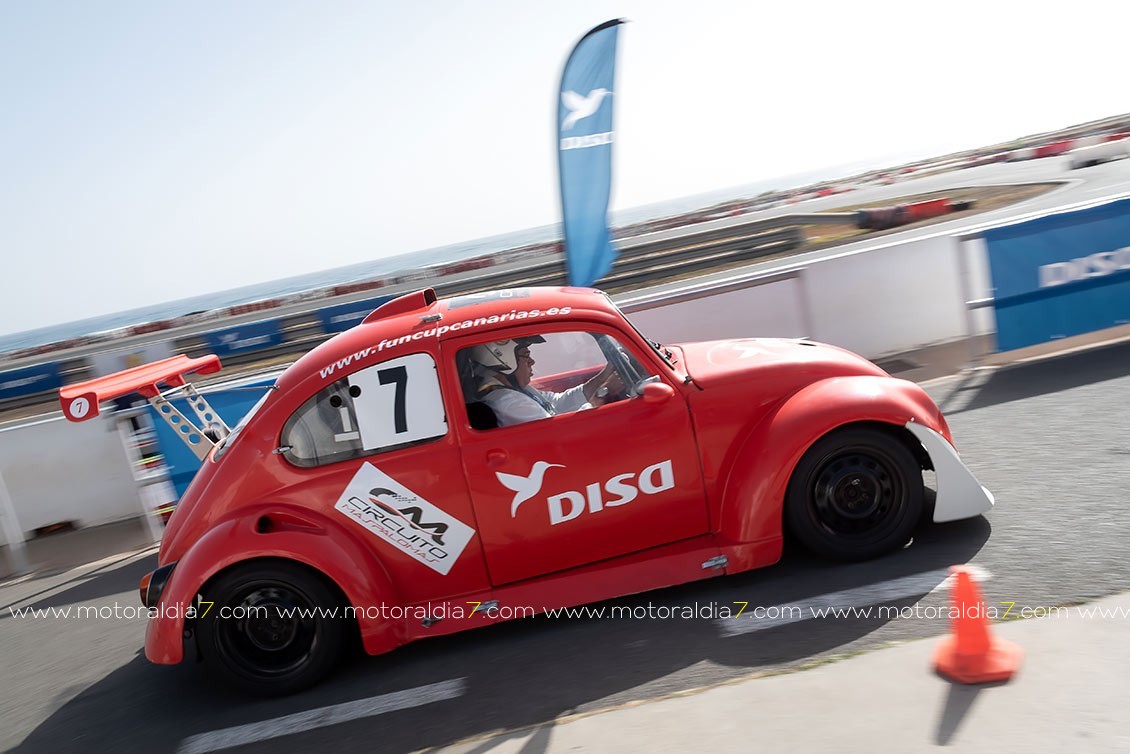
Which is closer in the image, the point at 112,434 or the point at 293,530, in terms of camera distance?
the point at 293,530

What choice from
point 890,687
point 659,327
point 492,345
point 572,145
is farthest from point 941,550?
point 572,145

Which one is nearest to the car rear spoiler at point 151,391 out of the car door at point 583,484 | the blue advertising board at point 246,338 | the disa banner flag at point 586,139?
the car door at point 583,484

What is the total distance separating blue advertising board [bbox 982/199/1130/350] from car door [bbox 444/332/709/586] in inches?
206

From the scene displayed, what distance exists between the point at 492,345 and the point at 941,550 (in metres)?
2.50

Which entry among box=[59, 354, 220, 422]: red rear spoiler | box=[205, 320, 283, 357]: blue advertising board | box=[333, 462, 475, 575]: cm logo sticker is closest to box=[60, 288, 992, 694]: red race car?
box=[333, 462, 475, 575]: cm logo sticker

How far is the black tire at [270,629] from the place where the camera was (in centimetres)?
400

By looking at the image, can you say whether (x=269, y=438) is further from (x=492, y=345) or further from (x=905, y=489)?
(x=905, y=489)

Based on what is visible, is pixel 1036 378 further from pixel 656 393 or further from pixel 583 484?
pixel 583 484

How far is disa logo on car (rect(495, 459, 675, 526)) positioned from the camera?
4090mm

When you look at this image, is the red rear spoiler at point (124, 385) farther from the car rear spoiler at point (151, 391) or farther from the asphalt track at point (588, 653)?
the asphalt track at point (588, 653)

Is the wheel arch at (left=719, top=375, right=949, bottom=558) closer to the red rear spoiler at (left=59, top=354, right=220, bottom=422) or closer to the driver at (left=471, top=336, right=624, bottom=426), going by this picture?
the driver at (left=471, top=336, right=624, bottom=426)

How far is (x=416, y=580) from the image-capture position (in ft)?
13.6

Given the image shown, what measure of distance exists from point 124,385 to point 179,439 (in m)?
1.98

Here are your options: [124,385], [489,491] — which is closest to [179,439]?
[124,385]
